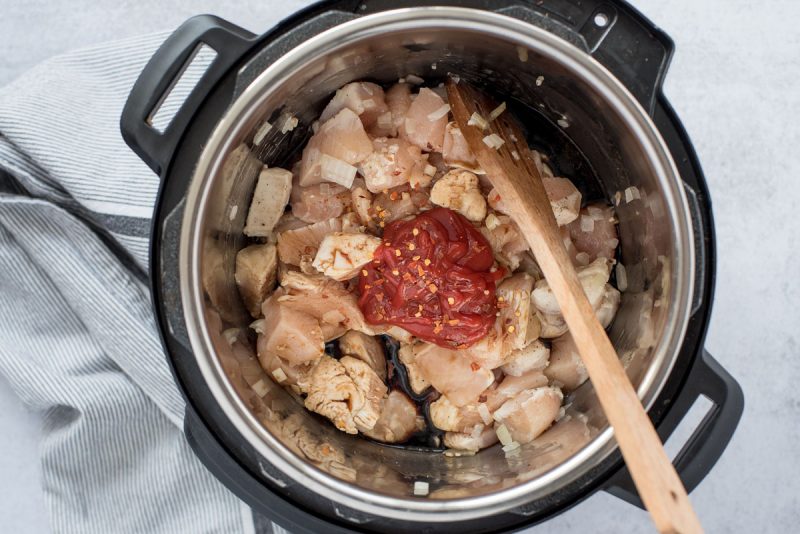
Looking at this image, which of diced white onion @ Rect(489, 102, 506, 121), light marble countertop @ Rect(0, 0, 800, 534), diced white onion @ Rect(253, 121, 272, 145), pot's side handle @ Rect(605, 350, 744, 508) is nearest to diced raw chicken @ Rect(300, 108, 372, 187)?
diced white onion @ Rect(253, 121, 272, 145)

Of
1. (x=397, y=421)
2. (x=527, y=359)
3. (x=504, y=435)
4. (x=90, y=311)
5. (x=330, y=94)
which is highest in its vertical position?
(x=330, y=94)

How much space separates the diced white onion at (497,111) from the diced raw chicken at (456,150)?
0.25ft

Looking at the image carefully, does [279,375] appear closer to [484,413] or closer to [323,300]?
[323,300]

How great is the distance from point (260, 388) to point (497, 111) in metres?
0.68

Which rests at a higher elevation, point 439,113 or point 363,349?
point 439,113

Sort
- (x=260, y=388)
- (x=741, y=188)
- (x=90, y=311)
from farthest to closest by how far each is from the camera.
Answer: (x=741, y=188)
(x=90, y=311)
(x=260, y=388)

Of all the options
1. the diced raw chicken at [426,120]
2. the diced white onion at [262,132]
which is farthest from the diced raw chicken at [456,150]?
the diced white onion at [262,132]

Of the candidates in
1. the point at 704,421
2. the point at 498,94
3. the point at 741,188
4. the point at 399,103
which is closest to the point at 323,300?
the point at 399,103

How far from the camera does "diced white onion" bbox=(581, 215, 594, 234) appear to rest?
140cm

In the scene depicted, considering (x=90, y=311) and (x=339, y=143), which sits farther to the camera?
(x=90, y=311)

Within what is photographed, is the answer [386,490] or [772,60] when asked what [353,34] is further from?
[772,60]

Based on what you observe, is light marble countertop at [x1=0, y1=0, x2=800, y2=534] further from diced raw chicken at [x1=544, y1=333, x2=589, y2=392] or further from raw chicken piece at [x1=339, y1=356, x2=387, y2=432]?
raw chicken piece at [x1=339, y1=356, x2=387, y2=432]

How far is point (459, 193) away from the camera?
133 cm

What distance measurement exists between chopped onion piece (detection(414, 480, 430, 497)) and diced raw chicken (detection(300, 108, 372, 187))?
0.58m
